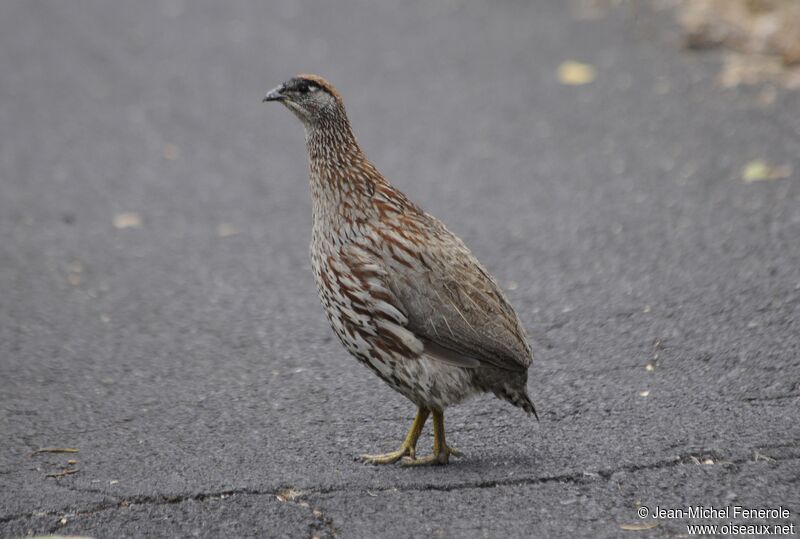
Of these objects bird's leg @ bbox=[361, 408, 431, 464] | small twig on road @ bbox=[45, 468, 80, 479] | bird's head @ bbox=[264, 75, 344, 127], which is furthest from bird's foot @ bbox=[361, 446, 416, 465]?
bird's head @ bbox=[264, 75, 344, 127]

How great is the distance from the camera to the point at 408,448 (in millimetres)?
4895

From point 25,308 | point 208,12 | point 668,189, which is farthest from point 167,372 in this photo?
point 208,12

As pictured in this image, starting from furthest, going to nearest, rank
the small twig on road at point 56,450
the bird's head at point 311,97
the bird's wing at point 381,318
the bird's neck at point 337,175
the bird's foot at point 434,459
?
the bird's head at point 311,97, the small twig on road at point 56,450, the bird's neck at point 337,175, the bird's foot at point 434,459, the bird's wing at point 381,318

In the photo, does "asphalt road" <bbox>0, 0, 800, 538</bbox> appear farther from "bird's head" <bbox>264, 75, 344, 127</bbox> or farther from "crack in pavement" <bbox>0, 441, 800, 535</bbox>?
"bird's head" <bbox>264, 75, 344, 127</bbox>

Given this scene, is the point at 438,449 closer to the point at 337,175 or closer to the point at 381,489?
the point at 381,489

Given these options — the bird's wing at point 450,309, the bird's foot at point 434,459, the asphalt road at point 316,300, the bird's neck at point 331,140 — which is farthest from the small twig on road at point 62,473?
the bird's neck at point 331,140

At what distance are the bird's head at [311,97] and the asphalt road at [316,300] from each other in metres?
1.41

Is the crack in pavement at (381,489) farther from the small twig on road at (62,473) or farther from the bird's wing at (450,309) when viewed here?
the bird's wing at (450,309)

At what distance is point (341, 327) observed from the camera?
4.85 metres

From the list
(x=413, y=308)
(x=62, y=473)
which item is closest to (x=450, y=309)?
(x=413, y=308)

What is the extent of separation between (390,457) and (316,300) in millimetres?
2407

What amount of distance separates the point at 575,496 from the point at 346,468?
1.00 meters

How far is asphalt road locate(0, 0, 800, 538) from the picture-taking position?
14.9 ft

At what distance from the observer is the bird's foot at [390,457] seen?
15.9 feet
